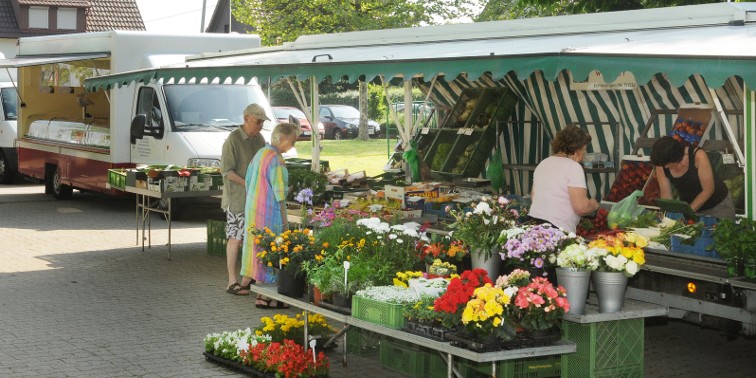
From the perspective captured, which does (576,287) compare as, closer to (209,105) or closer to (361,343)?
(361,343)

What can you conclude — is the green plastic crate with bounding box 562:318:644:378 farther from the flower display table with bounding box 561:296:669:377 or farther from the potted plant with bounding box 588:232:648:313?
the potted plant with bounding box 588:232:648:313

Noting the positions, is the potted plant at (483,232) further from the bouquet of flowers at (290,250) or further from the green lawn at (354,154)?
the green lawn at (354,154)

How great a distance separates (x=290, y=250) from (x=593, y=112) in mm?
5156

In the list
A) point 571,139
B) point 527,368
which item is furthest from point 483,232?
point 571,139

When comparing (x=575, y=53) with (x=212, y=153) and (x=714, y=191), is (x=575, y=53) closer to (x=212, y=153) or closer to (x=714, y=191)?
(x=714, y=191)

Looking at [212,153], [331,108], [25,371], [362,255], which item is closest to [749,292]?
[362,255]

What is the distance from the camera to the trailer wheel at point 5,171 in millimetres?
25198

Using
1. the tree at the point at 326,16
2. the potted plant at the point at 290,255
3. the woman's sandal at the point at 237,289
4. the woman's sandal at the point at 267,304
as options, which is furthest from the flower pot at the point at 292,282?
the tree at the point at 326,16

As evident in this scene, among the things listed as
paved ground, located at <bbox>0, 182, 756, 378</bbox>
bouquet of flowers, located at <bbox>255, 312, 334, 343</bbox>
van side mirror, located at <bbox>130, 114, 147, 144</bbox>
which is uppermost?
van side mirror, located at <bbox>130, 114, 147, 144</bbox>

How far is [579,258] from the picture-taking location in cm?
698

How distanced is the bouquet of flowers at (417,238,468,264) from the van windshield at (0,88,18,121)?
18316 millimetres

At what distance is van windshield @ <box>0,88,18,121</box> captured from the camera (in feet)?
80.9

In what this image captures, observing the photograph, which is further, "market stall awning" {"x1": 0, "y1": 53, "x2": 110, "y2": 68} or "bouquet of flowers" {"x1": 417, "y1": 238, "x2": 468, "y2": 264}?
"market stall awning" {"x1": 0, "y1": 53, "x2": 110, "y2": 68}

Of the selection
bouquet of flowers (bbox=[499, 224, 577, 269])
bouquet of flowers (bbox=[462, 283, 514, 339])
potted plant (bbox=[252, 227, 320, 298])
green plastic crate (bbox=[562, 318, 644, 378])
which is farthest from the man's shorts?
bouquet of flowers (bbox=[462, 283, 514, 339])
